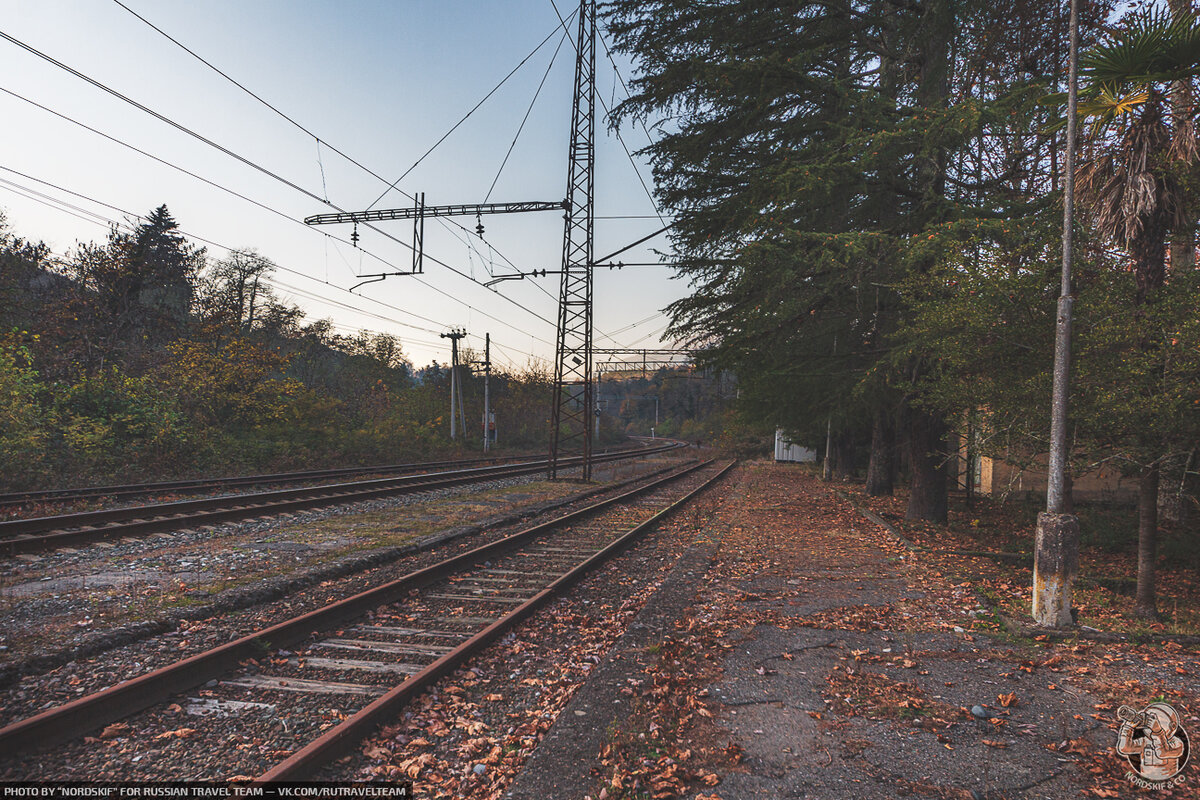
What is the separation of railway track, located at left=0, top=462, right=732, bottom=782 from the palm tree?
812 cm

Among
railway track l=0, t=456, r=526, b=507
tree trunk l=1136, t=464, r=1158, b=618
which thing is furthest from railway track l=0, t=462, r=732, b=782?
railway track l=0, t=456, r=526, b=507

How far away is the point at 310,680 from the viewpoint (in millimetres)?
4973

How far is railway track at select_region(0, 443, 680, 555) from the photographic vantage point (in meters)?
9.44

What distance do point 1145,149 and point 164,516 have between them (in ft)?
55.5

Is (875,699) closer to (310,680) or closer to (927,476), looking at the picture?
(310,680)

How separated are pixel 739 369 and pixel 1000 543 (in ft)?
21.5

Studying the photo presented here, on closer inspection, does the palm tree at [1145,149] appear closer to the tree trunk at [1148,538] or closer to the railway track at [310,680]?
the tree trunk at [1148,538]

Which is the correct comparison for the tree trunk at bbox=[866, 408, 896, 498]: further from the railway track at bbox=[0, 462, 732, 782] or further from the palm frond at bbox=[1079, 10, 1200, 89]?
the railway track at bbox=[0, 462, 732, 782]

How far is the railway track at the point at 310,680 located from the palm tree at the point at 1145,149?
8.12 m

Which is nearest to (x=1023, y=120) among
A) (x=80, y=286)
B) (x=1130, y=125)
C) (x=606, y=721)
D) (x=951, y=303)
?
(x=1130, y=125)

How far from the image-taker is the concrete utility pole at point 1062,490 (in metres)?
6.51

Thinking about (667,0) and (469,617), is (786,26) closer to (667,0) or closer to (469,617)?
(667,0)

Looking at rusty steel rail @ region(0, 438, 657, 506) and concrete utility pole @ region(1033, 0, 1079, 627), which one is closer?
concrete utility pole @ region(1033, 0, 1079, 627)

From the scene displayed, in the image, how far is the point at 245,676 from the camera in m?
5.02
